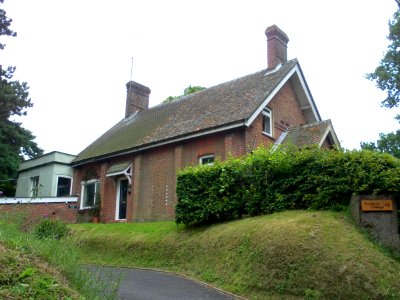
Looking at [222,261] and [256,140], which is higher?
[256,140]

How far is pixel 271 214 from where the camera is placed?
493 inches

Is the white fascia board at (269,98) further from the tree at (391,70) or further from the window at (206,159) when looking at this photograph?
the tree at (391,70)

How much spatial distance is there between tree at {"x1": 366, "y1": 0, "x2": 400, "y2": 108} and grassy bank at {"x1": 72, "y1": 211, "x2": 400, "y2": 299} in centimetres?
2451

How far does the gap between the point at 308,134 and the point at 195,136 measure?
524cm

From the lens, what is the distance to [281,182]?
12898 millimetres

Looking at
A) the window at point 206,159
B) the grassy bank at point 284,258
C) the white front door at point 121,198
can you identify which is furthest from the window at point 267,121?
the grassy bank at point 284,258

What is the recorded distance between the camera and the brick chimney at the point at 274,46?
23406 mm

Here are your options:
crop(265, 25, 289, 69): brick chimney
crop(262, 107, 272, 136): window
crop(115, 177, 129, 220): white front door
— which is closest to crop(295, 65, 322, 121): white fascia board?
crop(265, 25, 289, 69): brick chimney

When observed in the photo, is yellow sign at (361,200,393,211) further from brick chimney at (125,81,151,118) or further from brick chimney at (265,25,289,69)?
brick chimney at (125,81,151,118)

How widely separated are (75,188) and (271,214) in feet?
58.2

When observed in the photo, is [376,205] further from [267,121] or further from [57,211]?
[57,211]

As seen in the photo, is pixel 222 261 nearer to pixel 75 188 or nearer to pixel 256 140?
pixel 256 140

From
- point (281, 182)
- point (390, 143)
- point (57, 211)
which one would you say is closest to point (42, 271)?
point (281, 182)

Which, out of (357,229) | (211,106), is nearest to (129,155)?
(211,106)
